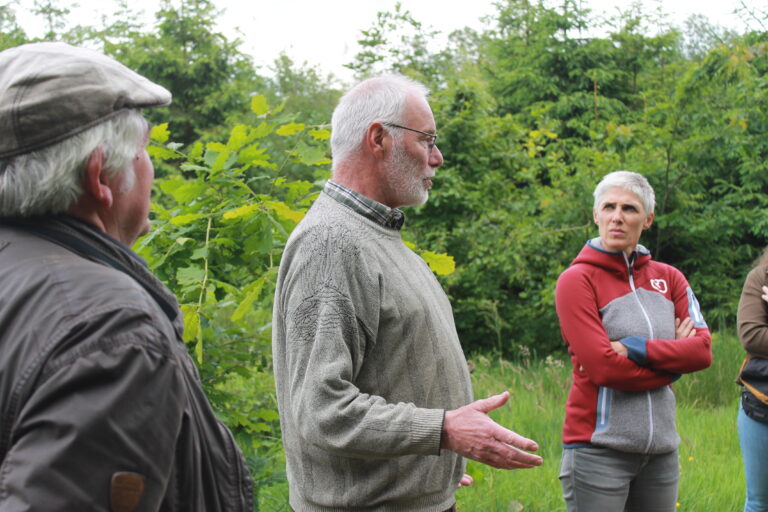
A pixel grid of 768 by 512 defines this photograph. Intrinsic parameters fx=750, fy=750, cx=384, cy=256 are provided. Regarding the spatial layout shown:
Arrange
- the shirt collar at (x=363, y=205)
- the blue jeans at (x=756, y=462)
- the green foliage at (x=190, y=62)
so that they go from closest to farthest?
the shirt collar at (x=363, y=205)
the blue jeans at (x=756, y=462)
the green foliage at (x=190, y=62)

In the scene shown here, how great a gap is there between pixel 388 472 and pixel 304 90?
17127mm

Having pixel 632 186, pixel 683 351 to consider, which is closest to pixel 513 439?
pixel 683 351

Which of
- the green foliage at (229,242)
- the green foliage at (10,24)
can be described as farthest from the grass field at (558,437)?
the green foliage at (10,24)

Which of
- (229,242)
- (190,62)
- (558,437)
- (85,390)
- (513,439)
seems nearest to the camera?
(85,390)

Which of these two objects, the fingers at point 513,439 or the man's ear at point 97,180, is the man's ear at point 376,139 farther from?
the man's ear at point 97,180

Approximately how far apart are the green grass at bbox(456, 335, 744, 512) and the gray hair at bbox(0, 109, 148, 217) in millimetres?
2208

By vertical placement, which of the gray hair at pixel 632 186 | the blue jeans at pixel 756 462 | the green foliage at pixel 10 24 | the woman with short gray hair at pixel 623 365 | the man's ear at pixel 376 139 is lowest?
the green foliage at pixel 10 24

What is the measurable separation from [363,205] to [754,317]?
246 centimetres

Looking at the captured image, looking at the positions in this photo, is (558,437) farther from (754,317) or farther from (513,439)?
(513,439)

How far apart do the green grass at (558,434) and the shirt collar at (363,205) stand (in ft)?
4.19

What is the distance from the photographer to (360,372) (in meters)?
2.13

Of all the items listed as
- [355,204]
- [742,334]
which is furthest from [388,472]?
[742,334]

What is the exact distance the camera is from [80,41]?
735 inches

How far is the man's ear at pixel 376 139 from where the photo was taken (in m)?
2.36
